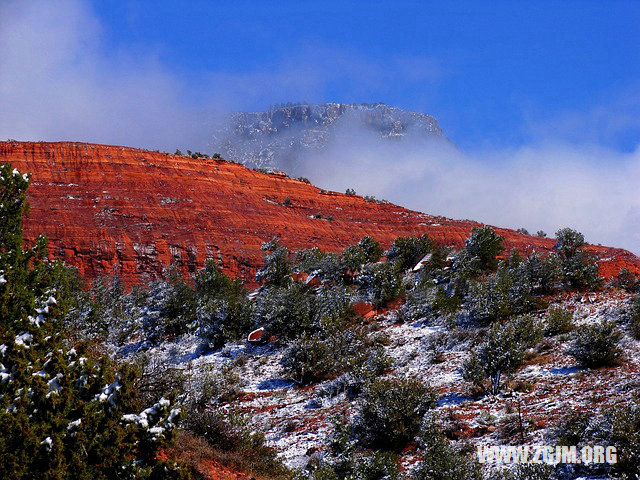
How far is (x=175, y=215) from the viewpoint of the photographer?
54.2 metres

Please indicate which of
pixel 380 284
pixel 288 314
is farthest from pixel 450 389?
pixel 380 284

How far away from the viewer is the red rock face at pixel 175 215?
160 feet

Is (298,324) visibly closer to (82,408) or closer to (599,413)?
(599,413)

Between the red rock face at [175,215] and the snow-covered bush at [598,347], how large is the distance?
94.8 ft

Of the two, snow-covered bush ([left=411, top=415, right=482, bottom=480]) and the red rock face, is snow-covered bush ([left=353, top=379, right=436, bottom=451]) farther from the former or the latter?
the red rock face

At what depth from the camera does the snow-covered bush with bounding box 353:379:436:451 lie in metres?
13.1

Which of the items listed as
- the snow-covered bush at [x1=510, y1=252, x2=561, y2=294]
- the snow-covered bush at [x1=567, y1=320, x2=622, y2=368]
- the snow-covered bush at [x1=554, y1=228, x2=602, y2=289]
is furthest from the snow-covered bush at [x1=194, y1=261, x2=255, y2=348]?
the snow-covered bush at [x1=567, y1=320, x2=622, y2=368]

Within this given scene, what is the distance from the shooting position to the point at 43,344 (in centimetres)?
880

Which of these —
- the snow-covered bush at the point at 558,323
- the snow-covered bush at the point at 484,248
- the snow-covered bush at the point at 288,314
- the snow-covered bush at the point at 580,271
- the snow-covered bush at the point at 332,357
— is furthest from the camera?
the snow-covered bush at the point at 484,248

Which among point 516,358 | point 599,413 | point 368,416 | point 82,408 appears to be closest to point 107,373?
point 82,408

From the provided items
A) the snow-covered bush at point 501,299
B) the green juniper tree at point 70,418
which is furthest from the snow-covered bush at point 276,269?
the green juniper tree at point 70,418

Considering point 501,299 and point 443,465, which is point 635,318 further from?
point 443,465

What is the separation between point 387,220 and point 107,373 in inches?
2099

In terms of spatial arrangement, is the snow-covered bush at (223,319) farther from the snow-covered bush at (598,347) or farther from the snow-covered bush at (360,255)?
the snow-covered bush at (598,347)
